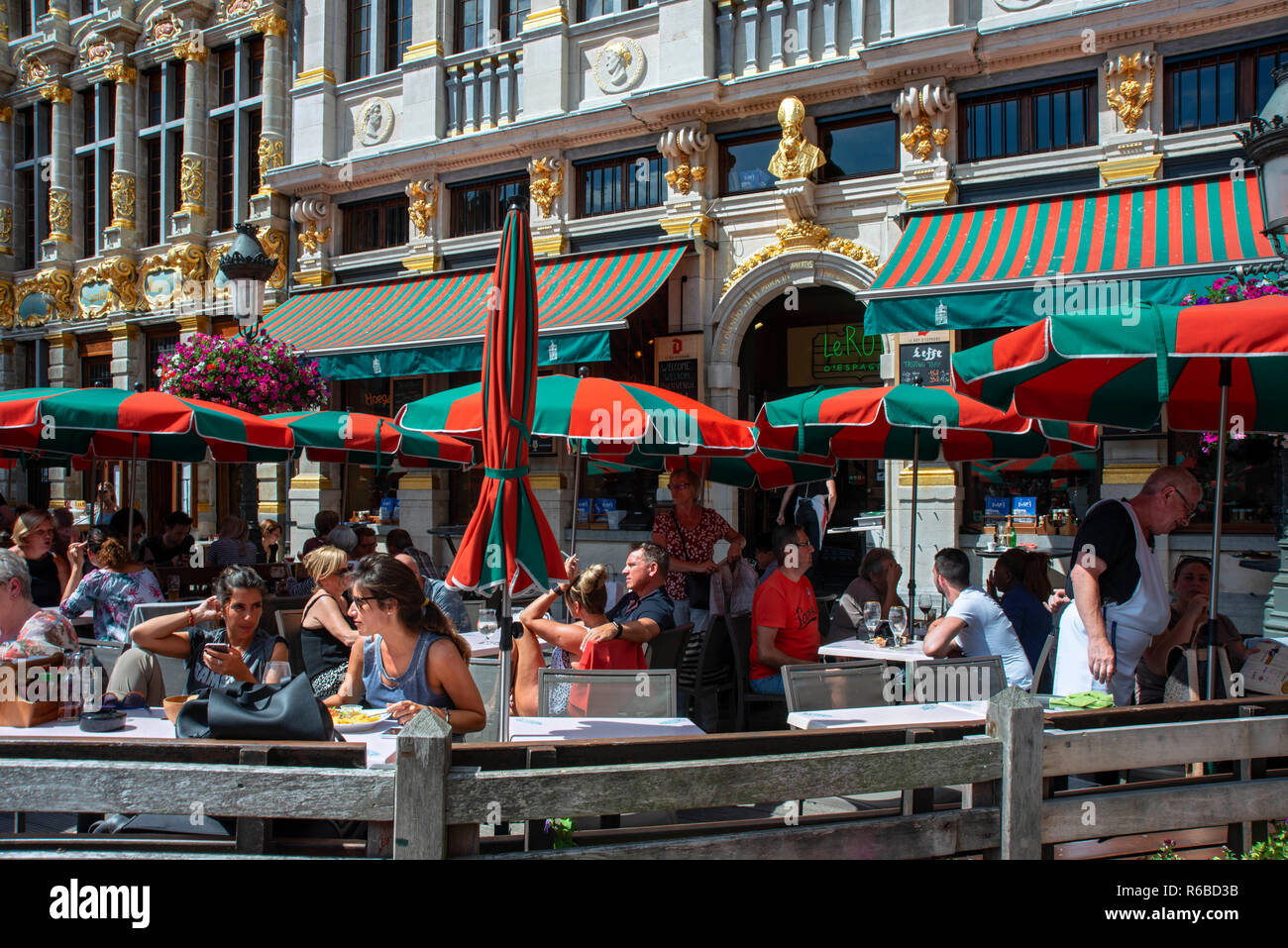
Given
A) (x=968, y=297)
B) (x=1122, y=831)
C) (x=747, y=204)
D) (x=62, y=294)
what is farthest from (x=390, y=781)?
(x=62, y=294)

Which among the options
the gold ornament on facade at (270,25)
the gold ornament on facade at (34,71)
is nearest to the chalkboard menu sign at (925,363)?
the gold ornament on facade at (270,25)

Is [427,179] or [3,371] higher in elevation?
[427,179]

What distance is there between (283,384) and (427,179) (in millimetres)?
4483

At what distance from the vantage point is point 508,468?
3.78 metres

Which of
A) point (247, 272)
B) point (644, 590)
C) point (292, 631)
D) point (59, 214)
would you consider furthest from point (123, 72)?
point (644, 590)

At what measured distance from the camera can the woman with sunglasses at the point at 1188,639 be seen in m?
4.76

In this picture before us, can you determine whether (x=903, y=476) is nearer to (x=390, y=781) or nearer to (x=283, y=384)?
(x=283, y=384)

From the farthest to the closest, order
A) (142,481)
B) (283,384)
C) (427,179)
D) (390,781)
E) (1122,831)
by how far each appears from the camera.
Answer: (142,481) < (427,179) < (283,384) < (1122,831) < (390,781)

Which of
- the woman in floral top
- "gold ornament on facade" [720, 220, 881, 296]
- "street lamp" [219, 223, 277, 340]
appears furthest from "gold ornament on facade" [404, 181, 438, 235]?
the woman in floral top

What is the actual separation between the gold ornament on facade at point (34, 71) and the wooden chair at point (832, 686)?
21.8m

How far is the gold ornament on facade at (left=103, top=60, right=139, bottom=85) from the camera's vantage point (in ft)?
60.0

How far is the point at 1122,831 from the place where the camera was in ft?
9.70

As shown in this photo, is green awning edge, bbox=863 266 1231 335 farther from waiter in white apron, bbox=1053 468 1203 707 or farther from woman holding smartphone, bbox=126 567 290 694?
woman holding smartphone, bbox=126 567 290 694

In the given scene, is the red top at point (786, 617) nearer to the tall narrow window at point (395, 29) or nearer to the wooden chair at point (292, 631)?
the wooden chair at point (292, 631)
